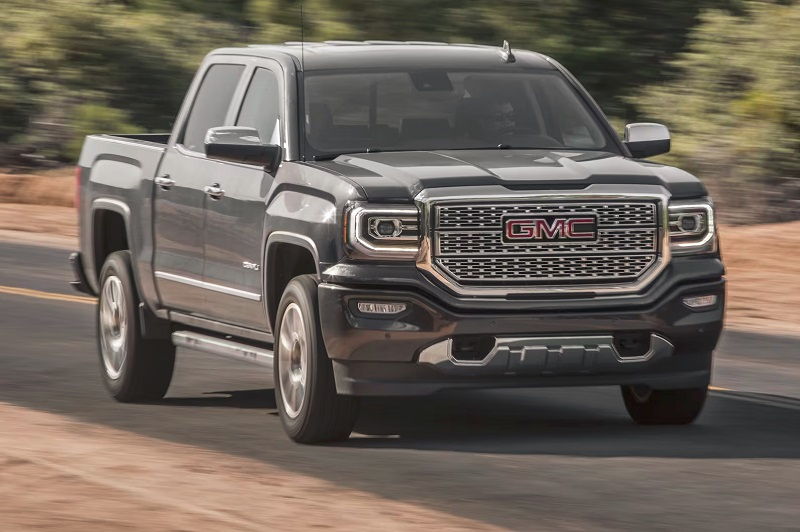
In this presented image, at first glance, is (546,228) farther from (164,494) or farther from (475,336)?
(164,494)

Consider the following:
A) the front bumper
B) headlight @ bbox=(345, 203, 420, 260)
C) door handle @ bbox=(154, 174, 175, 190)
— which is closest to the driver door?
door handle @ bbox=(154, 174, 175, 190)

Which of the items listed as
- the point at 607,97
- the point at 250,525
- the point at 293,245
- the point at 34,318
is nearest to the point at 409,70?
the point at 293,245

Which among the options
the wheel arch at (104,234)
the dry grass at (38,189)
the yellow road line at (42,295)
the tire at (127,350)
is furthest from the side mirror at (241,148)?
the dry grass at (38,189)

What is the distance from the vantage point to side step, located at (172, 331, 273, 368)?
9951mm

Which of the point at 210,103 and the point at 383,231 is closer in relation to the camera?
the point at 383,231

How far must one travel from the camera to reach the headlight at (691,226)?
30.3ft

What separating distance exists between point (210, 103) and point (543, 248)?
2770 mm

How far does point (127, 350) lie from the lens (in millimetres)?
11266

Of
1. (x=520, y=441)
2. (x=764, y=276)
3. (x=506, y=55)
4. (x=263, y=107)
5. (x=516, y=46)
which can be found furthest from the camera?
(x=516, y=46)

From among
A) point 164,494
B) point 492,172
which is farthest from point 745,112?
point 164,494

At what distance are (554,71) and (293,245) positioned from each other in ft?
7.09

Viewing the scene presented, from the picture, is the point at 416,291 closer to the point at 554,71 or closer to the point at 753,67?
the point at 554,71

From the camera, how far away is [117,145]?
11.7m

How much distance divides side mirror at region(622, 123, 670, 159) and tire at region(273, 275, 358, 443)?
87.2 inches
